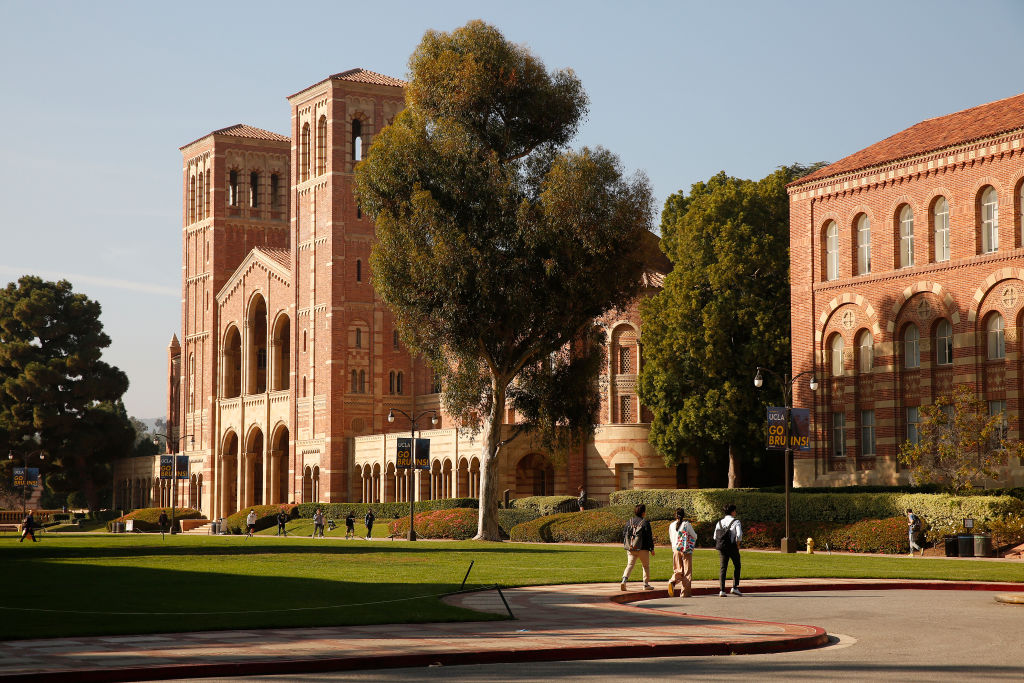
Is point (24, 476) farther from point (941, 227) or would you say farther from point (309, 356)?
point (941, 227)

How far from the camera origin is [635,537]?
2423 centimetres

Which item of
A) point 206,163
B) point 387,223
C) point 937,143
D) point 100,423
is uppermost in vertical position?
point 206,163

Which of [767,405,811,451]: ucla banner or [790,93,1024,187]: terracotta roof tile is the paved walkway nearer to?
[767,405,811,451]: ucla banner

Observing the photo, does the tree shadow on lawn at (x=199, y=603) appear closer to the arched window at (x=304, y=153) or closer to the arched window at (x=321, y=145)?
the arched window at (x=321, y=145)

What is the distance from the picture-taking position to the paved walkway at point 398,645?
1362 cm

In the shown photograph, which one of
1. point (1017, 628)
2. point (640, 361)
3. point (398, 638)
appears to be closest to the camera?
point (398, 638)

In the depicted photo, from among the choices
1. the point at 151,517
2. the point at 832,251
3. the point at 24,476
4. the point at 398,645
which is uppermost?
the point at 832,251

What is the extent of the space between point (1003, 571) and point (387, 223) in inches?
981

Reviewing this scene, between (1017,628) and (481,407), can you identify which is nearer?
(1017,628)

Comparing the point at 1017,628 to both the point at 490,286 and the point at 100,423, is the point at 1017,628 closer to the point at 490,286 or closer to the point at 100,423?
the point at 490,286

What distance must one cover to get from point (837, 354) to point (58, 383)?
69.6 meters

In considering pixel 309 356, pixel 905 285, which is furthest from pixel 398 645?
pixel 309 356

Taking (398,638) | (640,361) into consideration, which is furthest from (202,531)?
(398,638)

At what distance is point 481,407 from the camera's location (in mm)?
48969
